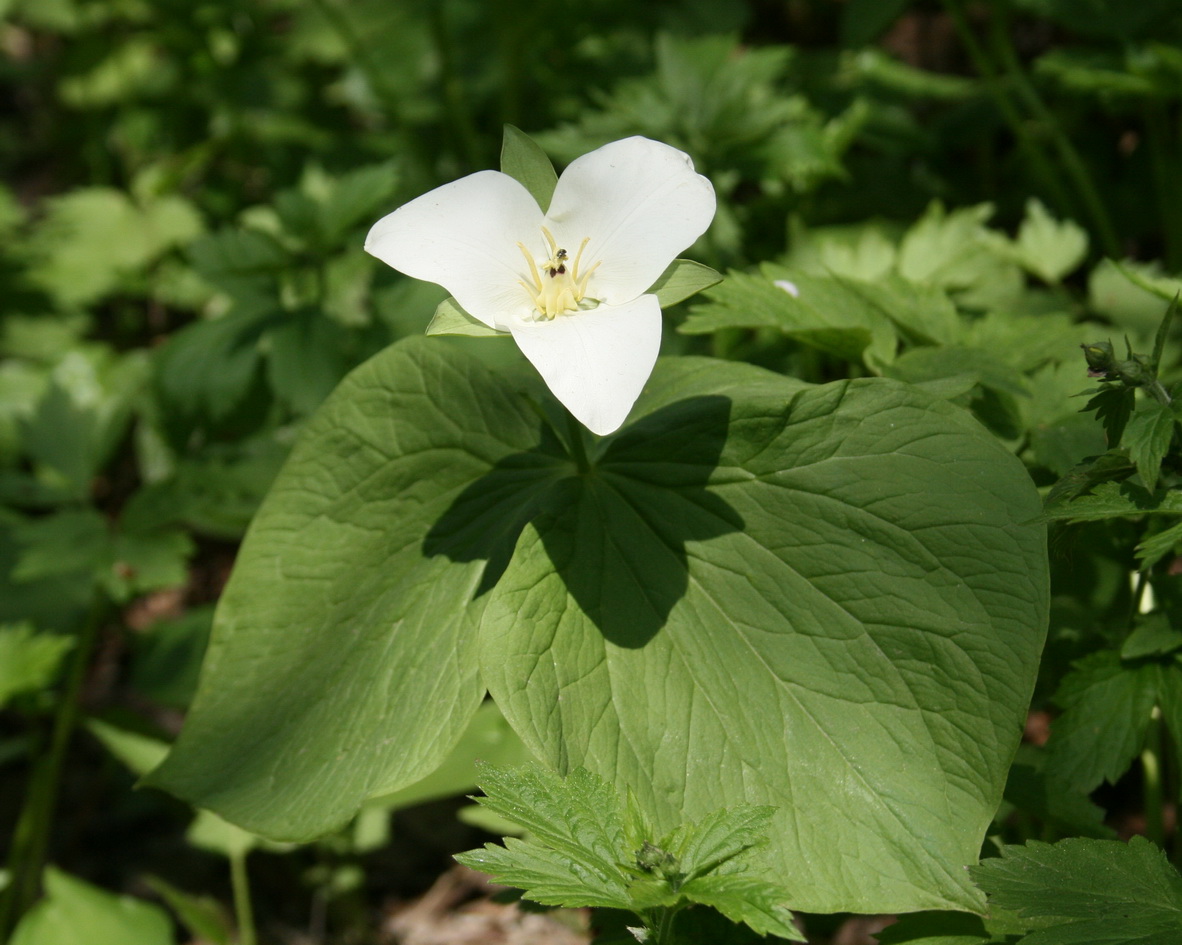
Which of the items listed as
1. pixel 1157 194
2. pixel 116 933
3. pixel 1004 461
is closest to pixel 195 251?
pixel 116 933

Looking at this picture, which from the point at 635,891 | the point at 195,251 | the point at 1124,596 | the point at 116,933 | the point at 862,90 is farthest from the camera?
the point at 862,90

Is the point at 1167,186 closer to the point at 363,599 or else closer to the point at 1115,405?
the point at 1115,405

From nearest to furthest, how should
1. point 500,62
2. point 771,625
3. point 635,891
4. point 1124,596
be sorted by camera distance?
1. point 635,891
2. point 771,625
3. point 1124,596
4. point 500,62

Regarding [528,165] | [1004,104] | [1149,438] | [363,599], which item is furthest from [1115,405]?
[1004,104]

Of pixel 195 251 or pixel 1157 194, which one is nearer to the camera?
pixel 195 251

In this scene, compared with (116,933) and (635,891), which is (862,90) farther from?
(116,933)

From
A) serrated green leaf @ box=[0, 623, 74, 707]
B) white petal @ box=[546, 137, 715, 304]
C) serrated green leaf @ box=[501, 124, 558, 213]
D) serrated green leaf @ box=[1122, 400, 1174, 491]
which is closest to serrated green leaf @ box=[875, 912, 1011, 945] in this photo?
serrated green leaf @ box=[1122, 400, 1174, 491]
